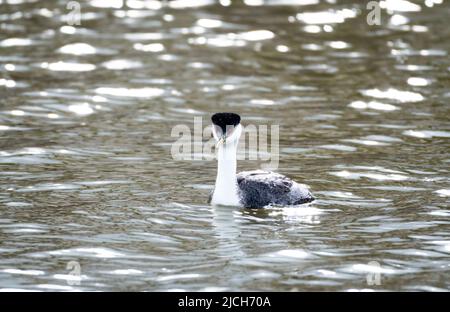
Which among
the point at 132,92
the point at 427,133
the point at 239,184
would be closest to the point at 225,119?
the point at 239,184

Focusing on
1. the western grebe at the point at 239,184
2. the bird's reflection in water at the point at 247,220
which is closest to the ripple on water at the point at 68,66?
the western grebe at the point at 239,184

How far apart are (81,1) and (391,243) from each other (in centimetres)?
1831

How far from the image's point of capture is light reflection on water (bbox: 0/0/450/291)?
13656mm

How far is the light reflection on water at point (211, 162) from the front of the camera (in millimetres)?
13656

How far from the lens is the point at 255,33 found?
90.8 ft

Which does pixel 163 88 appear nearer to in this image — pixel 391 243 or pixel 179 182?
pixel 179 182

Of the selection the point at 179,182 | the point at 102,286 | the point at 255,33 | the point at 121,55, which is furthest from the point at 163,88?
the point at 102,286

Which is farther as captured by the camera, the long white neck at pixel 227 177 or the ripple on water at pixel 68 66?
the ripple on water at pixel 68 66

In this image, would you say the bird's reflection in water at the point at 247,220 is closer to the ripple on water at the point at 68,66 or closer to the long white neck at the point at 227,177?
the long white neck at the point at 227,177

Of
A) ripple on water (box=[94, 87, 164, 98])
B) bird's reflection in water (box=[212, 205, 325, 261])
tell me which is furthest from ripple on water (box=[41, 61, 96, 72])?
bird's reflection in water (box=[212, 205, 325, 261])

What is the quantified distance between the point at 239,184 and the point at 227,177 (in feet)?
1.20

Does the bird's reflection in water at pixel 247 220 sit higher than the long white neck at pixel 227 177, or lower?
lower

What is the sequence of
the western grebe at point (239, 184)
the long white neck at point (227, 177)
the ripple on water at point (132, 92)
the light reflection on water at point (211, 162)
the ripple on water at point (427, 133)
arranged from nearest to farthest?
the light reflection on water at point (211, 162)
the western grebe at point (239, 184)
the long white neck at point (227, 177)
the ripple on water at point (427, 133)
the ripple on water at point (132, 92)

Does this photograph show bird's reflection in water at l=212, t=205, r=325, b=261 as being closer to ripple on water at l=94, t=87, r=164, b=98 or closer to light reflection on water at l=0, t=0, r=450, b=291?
light reflection on water at l=0, t=0, r=450, b=291
